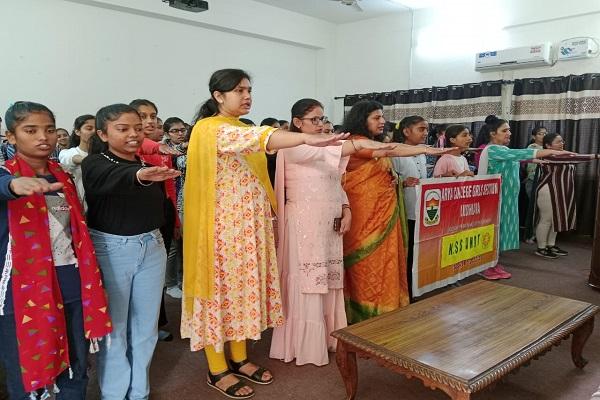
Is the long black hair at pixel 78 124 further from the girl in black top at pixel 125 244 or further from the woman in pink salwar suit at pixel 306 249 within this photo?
the woman in pink salwar suit at pixel 306 249

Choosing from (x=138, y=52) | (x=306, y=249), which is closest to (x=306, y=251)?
(x=306, y=249)

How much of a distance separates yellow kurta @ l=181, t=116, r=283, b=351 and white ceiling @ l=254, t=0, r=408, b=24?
5.07 m

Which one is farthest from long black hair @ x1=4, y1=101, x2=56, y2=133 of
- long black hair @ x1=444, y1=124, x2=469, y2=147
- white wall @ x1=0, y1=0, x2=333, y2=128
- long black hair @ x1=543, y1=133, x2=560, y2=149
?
long black hair @ x1=543, y1=133, x2=560, y2=149

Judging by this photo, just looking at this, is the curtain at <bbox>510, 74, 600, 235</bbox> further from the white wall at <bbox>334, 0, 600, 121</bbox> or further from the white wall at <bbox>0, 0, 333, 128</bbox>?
the white wall at <bbox>0, 0, 333, 128</bbox>

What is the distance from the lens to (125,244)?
168 centimetres

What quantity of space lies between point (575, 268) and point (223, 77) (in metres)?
3.86

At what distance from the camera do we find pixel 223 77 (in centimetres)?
188

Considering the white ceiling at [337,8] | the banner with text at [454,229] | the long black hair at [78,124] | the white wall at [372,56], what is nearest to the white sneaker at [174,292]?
the long black hair at [78,124]

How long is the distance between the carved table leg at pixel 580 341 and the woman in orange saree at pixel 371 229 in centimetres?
90

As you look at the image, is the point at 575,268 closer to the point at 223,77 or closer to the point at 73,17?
the point at 223,77

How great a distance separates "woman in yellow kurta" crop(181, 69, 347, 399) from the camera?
1.87 m

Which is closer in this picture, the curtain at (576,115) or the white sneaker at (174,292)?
the white sneaker at (174,292)

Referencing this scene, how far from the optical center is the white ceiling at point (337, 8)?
6.46 meters

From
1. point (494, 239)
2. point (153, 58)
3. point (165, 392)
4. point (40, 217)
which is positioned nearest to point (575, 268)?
point (494, 239)
